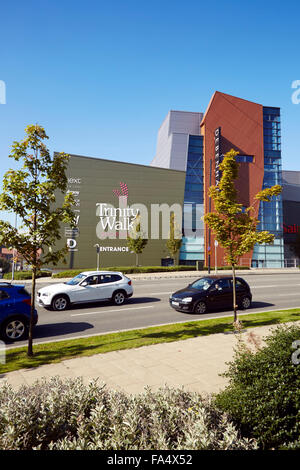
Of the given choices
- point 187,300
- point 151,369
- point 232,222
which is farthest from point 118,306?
point 151,369

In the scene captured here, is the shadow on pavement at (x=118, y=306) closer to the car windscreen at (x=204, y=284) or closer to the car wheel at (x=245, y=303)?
the car windscreen at (x=204, y=284)

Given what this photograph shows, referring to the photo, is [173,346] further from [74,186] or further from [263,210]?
[263,210]

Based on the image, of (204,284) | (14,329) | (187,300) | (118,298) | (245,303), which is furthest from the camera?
(118,298)

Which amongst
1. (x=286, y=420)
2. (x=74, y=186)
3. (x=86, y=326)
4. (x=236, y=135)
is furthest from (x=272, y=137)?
(x=286, y=420)

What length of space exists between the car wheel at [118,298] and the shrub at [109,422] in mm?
10548

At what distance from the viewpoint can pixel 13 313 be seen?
8.71 metres

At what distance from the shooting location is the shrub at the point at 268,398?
130 inches

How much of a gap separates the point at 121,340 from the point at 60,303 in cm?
560

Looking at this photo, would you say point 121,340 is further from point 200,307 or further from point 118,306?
point 118,306

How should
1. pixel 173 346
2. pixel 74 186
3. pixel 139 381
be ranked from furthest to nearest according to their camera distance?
pixel 74 186
pixel 173 346
pixel 139 381

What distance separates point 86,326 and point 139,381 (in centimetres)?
519

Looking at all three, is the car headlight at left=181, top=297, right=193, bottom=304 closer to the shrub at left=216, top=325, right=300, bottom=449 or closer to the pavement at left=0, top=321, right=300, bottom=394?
the pavement at left=0, top=321, right=300, bottom=394

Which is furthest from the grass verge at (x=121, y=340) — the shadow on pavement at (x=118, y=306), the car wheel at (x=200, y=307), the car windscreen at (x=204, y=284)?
the shadow on pavement at (x=118, y=306)

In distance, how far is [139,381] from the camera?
5.84m
